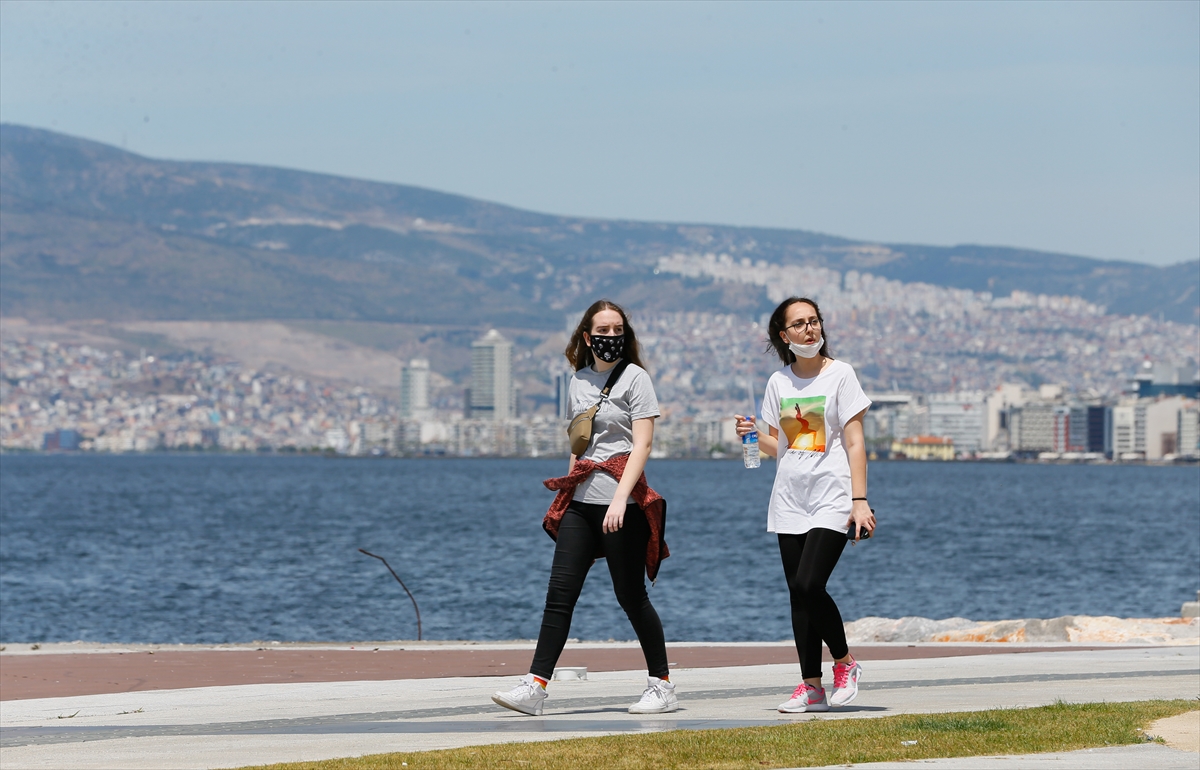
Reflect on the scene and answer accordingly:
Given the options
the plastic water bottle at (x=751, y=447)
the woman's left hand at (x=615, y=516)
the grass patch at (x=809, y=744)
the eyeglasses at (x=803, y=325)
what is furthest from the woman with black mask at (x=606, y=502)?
the grass patch at (x=809, y=744)

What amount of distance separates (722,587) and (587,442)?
116 ft

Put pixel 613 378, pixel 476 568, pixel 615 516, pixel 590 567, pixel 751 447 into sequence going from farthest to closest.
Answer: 1. pixel 476 568
2. pixel 751 447
3. pixel 613 378
4. pixel 590 567
5. pixel 615 516

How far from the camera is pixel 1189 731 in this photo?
23.3 ft

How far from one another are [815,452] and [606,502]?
1014mm

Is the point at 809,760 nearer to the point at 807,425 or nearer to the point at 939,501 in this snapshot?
the point at 807,425

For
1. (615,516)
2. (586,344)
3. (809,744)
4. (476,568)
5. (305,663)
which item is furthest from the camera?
(476,568)

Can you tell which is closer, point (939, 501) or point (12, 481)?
point (939, 501)

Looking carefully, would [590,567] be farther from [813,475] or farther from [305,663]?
[305,663]

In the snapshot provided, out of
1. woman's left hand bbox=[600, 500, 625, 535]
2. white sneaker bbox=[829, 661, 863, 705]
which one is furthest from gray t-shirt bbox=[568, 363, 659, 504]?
white sneaker bbox=[829, 661, 863, 705]

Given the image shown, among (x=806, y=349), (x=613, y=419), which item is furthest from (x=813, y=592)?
(x=613, y=419)

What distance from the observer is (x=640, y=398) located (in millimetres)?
7977

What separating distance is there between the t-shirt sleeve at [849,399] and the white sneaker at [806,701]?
1.28 meters

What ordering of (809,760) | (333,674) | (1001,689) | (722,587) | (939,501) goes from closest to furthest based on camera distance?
(809,760) < (1001,689) < (333,674) < (722,587) < (939,501)

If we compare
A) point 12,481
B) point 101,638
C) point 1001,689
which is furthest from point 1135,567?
point 12,481
